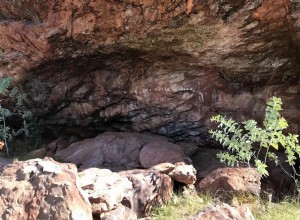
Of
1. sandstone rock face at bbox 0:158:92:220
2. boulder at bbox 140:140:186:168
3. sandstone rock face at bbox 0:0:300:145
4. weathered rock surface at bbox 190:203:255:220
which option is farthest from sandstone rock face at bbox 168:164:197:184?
sandstone rock face at bbox 0:158:92:220

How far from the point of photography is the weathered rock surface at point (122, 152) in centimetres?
475

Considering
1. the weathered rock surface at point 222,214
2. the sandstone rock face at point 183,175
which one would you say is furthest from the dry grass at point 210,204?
the weathered rock surface at point 222,214

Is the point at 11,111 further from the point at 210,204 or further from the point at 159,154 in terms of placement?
the point at 210,204

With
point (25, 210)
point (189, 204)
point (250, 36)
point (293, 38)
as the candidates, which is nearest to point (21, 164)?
point (25, 210)

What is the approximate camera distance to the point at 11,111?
6.10 meters

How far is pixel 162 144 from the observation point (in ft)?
16.6

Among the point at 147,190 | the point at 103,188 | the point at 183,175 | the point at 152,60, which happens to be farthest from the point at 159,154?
the point at 152,60

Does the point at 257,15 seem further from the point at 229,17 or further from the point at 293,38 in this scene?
the point at 293,38

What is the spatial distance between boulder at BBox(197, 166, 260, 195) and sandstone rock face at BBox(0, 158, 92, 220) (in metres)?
1.78

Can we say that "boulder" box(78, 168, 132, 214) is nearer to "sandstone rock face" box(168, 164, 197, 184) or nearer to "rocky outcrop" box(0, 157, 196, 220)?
"rocky outcrop" box(0, 157, 196, 220)

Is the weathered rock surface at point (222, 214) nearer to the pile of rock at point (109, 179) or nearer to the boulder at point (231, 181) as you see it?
the pile of rock at point (109, 179)

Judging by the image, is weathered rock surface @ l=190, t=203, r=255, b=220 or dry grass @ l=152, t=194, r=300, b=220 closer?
weathered rock surface @ l=190, t=203, r=255, b=220

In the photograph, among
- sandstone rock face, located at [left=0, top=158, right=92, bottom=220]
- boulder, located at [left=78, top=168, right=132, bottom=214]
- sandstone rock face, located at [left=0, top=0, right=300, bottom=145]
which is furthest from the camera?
sandstone rock face, located at [left=0, top=0, right=300, bottom=145]

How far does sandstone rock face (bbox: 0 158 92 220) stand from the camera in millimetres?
3111
